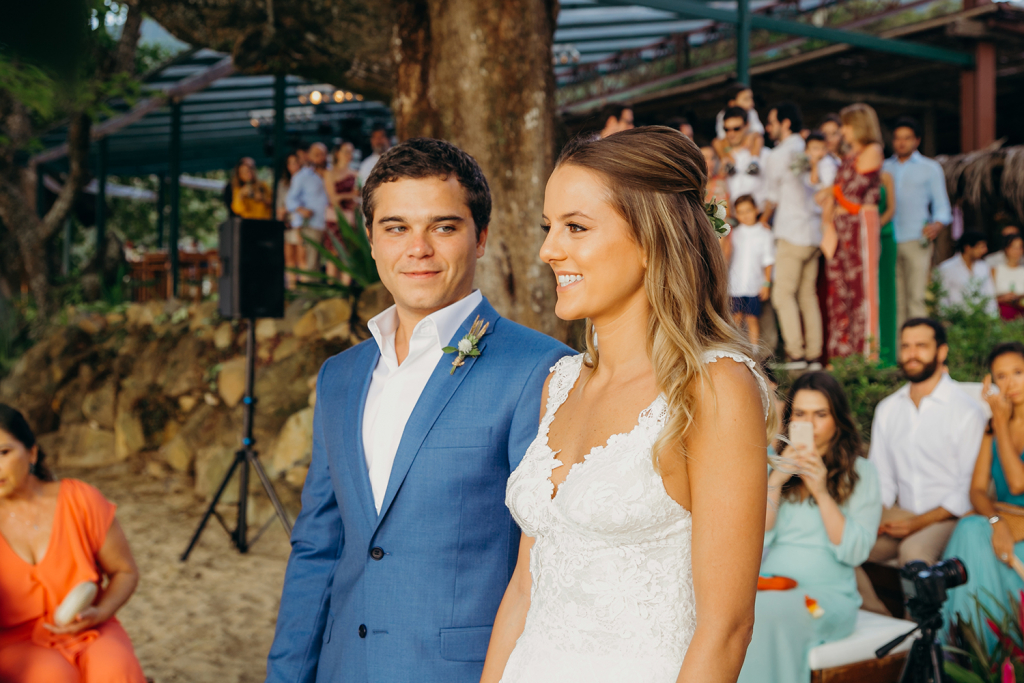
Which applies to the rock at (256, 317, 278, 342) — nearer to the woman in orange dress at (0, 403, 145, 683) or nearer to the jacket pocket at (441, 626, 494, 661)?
the woman in orange dress at (0, 403, 145, 683)

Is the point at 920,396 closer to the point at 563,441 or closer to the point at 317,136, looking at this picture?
the point at 563,441

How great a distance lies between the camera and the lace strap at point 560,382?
173 cm

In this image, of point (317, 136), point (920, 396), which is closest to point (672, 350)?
point (920, 396)

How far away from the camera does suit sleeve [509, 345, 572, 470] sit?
1.80 meters

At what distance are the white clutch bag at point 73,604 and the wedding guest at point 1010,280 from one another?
844 cm

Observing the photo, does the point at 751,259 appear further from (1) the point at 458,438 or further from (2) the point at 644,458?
(2) the point at 644,458

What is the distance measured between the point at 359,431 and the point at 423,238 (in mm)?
461

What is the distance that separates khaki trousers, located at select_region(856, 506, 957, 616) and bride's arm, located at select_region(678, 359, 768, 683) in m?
3.21

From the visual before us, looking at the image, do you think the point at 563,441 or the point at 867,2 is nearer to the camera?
the point at 563,441

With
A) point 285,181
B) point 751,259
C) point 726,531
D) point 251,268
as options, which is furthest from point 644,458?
point 285,181

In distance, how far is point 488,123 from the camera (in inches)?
165

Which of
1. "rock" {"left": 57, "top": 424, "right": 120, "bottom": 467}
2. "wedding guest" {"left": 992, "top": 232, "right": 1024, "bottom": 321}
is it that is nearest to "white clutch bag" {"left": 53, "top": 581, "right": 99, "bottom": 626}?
"rock" {"left": 57, "top": 424, "right": 120, "bottom": 467}

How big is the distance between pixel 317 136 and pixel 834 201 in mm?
11846

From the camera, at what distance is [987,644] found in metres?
3.59
